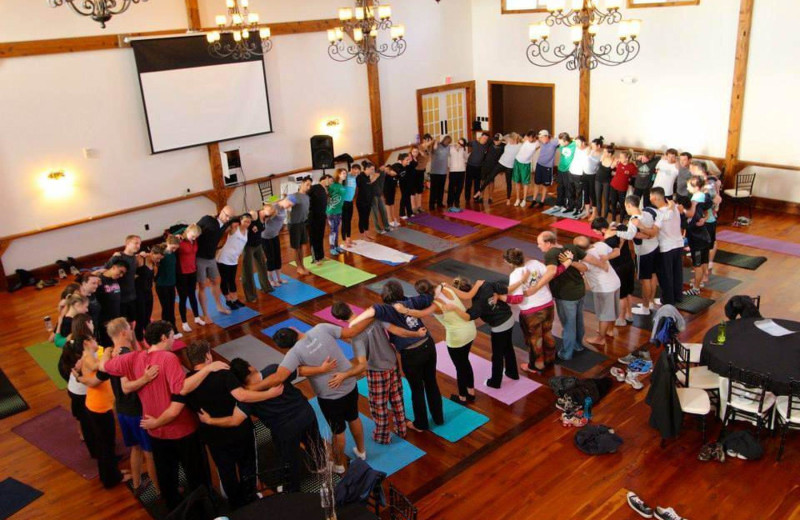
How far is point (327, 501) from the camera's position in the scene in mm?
3609

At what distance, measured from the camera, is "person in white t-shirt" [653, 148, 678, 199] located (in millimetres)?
9625

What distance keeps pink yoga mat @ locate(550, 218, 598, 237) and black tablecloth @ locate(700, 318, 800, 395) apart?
4460mm

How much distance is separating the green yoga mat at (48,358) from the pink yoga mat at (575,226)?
22.5 feet

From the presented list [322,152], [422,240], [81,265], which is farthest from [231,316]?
[322,152]

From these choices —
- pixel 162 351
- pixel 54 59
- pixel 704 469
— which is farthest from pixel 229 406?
pixel 54 59

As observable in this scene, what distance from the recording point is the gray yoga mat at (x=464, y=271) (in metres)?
8.72

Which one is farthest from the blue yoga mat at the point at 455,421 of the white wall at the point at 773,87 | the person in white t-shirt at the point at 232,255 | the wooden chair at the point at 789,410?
the white wall at the point at 773,87

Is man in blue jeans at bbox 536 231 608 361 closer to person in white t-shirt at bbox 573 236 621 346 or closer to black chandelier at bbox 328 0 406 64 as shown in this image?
person in white t-shirt at bbox 573 236 621 346

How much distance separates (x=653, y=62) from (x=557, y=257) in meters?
6.65

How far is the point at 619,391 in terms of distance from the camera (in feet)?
19.8

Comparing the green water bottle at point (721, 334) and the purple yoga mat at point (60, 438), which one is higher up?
the green water bottle at point (721, 334)

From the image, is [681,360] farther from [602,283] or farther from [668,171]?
[668,171]

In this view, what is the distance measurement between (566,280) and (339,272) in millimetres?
3770

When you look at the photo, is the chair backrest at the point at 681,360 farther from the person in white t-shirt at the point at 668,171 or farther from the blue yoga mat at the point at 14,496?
the blue yoga mat at the point at 14,496
